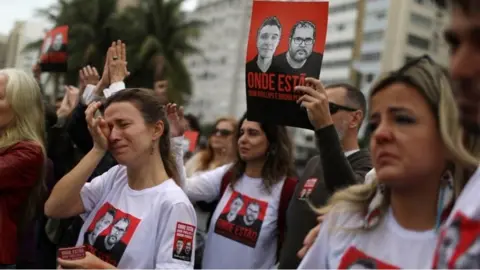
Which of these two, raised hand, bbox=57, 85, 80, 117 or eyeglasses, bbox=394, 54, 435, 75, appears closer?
eyeglasses, bbox=394, 54, 435, 75

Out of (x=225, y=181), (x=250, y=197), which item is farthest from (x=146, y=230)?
(x=225, y=181)

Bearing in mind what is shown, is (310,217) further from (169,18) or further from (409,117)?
(169,18)

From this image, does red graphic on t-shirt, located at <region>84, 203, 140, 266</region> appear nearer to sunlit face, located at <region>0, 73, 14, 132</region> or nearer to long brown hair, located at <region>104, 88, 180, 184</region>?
long brown hair, located at <region>104, 88, 180, 184</region>

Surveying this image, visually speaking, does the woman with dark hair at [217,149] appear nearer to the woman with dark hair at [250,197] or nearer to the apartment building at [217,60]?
the woman with dark hair at [250,197]

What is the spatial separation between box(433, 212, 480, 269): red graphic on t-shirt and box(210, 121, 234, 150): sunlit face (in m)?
4.50

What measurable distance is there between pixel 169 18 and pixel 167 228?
32.7 metres

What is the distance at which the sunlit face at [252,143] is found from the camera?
416 centimetres

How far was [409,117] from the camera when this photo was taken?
69.5 inches

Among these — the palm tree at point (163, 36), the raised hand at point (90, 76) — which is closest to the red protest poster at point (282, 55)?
the raised hand at point (90, 76)

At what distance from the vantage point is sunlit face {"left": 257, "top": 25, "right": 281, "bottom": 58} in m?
3.09

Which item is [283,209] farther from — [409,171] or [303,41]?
[409,171]

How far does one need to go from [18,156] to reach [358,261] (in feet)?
6.08

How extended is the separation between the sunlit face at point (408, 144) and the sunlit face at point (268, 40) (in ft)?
4.41

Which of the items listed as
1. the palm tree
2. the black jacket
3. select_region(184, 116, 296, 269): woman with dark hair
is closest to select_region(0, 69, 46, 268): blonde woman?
select_region(184, 116, 296, 269): woman with dark hair
